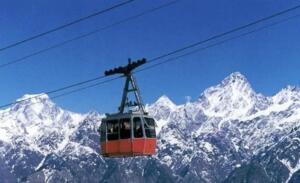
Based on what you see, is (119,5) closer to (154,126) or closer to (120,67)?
(120,67)

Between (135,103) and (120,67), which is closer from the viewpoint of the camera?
(120,67)

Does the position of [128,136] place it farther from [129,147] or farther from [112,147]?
[112,147]

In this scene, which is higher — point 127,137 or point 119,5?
point 119,5

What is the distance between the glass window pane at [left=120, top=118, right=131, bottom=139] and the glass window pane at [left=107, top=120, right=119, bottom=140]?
0.48 m

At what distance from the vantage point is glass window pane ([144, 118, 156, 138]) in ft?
208

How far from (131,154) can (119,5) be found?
724 inches

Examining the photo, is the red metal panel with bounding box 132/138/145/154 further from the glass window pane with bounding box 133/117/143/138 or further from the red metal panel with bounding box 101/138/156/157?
the glass window pane with bounding box 133/117/143/138

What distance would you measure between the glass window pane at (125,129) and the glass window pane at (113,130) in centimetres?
48

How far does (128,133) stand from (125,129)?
508 mm

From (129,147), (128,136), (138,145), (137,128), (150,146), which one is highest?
Answer: (137,128)

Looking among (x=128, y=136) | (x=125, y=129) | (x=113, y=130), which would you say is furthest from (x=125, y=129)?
(x=113, y=130)

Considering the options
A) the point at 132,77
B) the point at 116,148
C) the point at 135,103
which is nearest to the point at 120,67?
the point at 132,77

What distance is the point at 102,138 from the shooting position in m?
64.9

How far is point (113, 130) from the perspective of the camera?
6369 cm
